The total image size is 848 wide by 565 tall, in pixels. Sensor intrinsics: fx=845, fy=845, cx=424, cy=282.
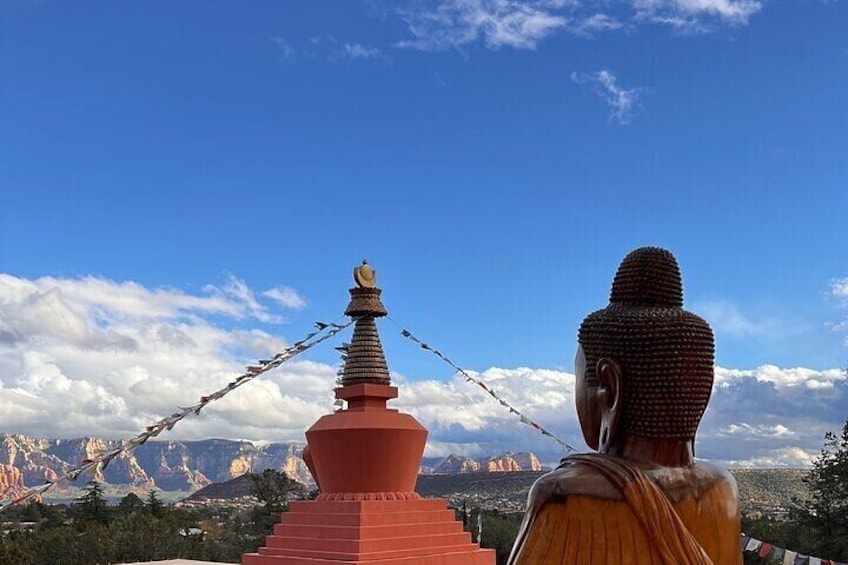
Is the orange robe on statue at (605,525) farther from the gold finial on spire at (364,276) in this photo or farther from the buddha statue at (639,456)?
Result: the gold finial on spire at (364,276)

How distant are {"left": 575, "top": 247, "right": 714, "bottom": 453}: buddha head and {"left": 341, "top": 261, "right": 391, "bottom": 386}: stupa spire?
11461 millimetres

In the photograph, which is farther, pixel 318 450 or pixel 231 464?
pixel 231 464

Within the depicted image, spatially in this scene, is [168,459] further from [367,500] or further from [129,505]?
[367,500]

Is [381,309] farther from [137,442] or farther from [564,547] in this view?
[564,547]

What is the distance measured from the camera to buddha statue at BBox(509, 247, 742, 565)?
10.1ft

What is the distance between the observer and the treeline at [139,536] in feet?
89.5

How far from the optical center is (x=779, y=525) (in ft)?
92.2

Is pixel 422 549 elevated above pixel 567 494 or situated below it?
below

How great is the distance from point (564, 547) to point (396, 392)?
11.9 m

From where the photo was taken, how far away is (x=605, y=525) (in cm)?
306

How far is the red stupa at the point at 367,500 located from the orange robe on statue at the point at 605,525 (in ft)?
32.4

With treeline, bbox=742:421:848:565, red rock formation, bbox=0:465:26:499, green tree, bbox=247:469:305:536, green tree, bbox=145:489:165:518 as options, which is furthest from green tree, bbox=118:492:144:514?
treeline, bbox=742:421:848:565

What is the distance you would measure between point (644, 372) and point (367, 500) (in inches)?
421

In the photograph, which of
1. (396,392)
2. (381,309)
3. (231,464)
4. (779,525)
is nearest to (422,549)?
(396,392)
